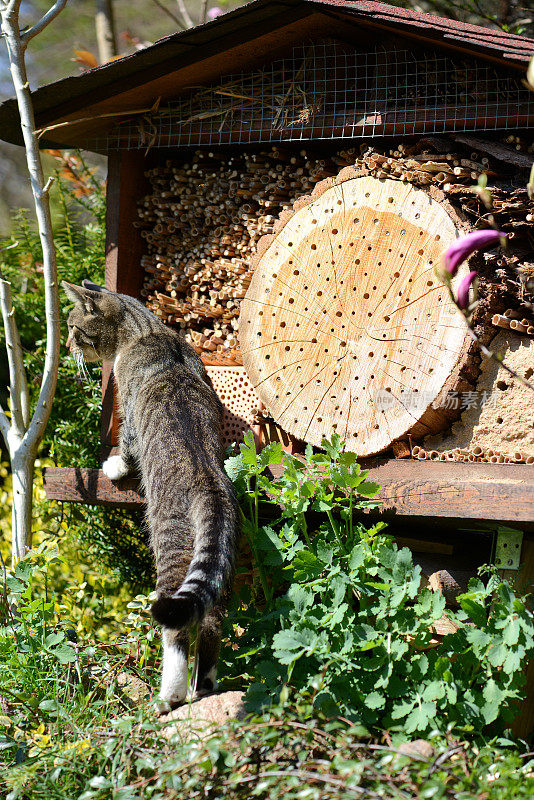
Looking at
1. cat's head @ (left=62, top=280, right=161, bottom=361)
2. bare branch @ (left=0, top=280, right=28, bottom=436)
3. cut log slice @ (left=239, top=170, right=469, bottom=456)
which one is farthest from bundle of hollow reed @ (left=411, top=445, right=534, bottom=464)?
bare branch @ (left=0, top=280, right=28, bottom=436)

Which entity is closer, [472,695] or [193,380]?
[472,695]

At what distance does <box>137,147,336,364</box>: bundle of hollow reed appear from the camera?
169 inches

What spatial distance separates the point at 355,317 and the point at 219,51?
1510mm

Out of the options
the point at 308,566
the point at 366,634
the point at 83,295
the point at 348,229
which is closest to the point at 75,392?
the point at 83,295

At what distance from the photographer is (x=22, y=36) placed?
4285mm

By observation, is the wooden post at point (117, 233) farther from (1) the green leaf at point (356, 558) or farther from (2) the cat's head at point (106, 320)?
(1) the green leaf at point (356, 558)

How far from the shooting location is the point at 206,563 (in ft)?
10.1

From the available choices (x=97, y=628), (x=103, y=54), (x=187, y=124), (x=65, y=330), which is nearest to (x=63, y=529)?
(x=97, y=628)

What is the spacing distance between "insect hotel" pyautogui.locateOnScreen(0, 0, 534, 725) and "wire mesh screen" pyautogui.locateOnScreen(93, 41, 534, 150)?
10mm

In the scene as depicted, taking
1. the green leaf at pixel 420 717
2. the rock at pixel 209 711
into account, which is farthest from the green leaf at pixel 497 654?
the rock at pixel 209 711

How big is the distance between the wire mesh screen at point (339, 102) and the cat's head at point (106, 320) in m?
0.90

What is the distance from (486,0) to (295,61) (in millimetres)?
4360

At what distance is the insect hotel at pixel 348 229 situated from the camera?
3326 millimetres

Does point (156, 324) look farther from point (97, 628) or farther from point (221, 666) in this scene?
point (97, 628)
